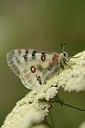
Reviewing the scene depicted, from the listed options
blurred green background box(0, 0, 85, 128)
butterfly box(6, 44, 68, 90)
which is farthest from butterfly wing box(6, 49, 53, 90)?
blurred green background box(0, 0, 85, 128)

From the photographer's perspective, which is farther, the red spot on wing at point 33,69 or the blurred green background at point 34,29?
the blurred green background at point 34,29

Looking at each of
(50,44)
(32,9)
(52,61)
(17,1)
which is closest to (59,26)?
(50,44)

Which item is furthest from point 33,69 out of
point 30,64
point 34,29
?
point 34,29

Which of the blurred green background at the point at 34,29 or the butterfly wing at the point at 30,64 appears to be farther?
the blurred green background at the point at 34,29

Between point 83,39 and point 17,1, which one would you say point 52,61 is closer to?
point 83,39

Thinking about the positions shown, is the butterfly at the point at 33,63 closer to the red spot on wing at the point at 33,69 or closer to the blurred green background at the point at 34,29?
the red spot on wing at the point at 33,69

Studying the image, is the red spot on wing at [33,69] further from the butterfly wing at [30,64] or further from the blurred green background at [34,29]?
the blurred green background at [34,29]

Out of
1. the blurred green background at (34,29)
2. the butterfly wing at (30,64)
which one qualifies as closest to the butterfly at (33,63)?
the butterfly wing at (30,64)
